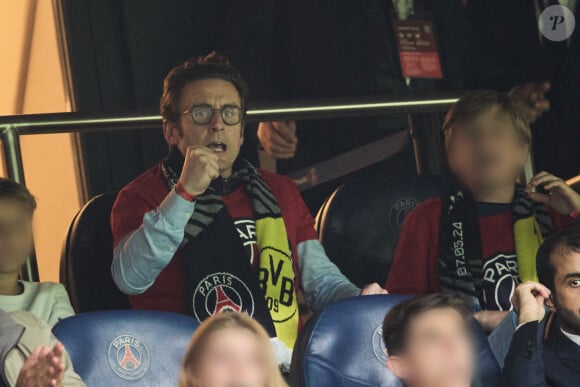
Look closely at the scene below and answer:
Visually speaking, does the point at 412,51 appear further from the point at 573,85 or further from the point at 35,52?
the point at 35,52

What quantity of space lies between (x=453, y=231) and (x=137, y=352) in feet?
3.52

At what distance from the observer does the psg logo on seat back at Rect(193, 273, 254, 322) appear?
142 inches

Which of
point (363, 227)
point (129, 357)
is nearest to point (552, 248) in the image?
point (363, 227)

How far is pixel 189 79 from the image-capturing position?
151 inches

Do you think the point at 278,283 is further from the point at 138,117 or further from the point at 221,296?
the point at 138,117

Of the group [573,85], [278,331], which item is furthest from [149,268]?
[573,85]

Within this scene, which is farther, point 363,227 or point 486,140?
point 363,227

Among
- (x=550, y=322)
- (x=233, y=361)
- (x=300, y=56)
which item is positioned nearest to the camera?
(x=233, y=361)

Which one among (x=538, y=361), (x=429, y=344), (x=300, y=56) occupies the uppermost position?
(x=300, y=56)

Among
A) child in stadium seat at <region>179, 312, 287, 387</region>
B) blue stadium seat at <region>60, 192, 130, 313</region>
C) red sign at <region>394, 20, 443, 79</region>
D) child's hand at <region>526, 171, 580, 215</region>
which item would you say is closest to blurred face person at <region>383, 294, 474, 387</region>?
child in stadium seat at <region>179, 312, 287, 387</region>

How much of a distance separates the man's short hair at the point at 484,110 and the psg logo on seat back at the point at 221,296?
2.48ft

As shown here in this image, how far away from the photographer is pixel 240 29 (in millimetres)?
5031

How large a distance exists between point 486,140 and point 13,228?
4.26 feet

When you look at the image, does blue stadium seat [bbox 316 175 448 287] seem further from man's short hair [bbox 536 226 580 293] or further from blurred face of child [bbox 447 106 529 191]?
man's short hair [bbox 536 226 580 293]
